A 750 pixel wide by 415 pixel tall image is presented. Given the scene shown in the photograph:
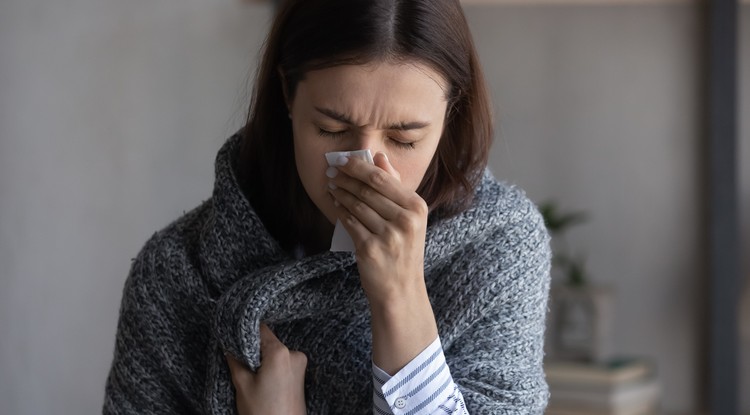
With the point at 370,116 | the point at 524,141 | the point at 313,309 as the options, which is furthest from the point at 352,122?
the point at 524,141

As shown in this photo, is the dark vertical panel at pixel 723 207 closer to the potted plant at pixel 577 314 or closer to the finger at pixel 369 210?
the potted plant at pixel 577 314

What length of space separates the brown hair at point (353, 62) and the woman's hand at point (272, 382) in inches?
6.9

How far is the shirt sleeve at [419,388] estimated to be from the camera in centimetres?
100

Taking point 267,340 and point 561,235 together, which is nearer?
point 267,340

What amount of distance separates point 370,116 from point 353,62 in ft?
0.21

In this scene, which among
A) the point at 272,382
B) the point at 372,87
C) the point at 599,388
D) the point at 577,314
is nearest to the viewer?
the point at 372,87

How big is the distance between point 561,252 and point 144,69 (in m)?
1.18

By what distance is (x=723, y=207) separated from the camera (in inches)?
83.4

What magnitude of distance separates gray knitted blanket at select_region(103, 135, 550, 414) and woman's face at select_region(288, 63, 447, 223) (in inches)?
5.1

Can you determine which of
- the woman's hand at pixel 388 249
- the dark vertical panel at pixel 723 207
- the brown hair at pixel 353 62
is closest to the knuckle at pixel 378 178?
the woman's hand at pixel 388 249

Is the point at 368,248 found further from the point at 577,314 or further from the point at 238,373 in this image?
the point at 577,314

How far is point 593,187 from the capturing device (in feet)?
7.57

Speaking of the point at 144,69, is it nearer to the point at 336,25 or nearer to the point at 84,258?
the point at 84,258

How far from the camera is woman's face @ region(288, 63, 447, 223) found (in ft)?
3.19
